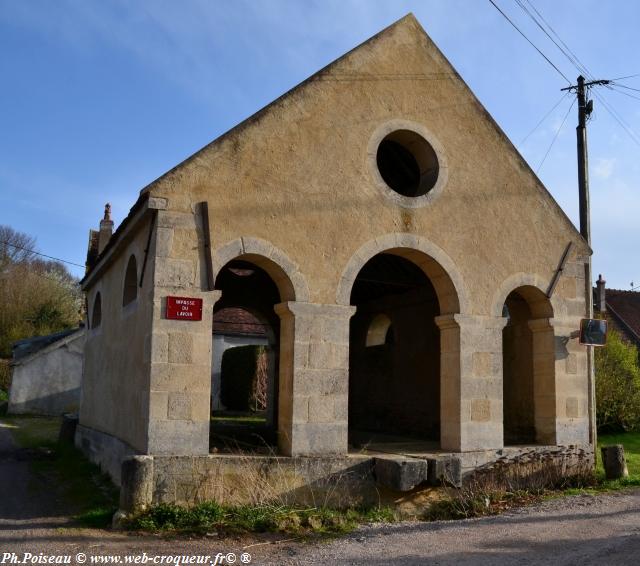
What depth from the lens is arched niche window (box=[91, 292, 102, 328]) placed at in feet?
41.0

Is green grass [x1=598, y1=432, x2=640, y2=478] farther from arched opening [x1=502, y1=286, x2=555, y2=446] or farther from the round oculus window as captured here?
the round oculus window

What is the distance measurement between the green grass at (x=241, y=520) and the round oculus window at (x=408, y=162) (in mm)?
4562

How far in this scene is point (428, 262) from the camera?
944cm

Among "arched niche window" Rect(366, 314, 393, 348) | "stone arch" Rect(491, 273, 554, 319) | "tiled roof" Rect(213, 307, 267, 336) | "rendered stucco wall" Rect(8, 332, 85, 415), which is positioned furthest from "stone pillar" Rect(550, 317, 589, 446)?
"rendered stucco wall" Rect(8, 332, 85, 415)

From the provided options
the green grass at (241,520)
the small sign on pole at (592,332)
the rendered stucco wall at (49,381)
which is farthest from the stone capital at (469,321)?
the rendered stucco wall at (49,381)

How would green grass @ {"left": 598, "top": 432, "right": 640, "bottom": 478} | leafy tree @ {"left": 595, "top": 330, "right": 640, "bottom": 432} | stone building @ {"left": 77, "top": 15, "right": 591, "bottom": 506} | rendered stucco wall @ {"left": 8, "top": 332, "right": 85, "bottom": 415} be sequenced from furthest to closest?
rendered stucco wall @ {"left": 8, "top": 332, "right": 85, "bottom": 415} → leafy tree @ {"left": 595, "top": 330, "right": 640, "bottom": 432} → green grass @ {"left": 598, "top": 432, "right": 640, "bottom": 478} → stone building @ {"left": 77, "top": 15, "right": 591, "bottom": 506}

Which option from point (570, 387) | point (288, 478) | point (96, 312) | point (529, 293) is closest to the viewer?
point (288, 478)

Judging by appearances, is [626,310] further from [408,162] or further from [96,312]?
[96,312]

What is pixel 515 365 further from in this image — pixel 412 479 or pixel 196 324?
pixel 196 324

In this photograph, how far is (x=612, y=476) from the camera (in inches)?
398

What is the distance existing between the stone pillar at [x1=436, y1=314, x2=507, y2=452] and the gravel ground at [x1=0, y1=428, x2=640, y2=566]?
48.1 inches

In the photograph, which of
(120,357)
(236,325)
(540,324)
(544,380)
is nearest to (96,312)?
(120,357)

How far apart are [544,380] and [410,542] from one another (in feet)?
14.3

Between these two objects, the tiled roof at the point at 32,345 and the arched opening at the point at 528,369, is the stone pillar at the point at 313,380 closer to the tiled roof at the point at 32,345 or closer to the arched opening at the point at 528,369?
the arched opening at the point at 528,369
